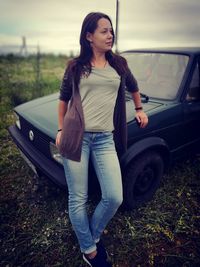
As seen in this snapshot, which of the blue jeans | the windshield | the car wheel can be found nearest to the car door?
the windshield

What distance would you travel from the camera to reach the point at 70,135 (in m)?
2.02

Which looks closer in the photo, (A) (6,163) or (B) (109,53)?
(B) (109,53)

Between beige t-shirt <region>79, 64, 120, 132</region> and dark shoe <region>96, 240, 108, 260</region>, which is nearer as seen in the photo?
beige t-shirt <region>79, 64, 120, 132</region>

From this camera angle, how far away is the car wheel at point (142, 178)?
8.87ft

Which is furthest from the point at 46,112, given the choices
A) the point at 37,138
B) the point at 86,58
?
the point at 86,58

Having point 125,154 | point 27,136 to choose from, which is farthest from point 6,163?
point 125,154

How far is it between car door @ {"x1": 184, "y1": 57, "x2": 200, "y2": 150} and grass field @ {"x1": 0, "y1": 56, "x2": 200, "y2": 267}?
2.28 feet

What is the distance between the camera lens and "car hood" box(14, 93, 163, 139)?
Result: 2.74 meters

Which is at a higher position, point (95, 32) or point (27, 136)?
point (95, 32)

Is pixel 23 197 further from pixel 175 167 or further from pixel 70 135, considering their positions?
pixel 175 167

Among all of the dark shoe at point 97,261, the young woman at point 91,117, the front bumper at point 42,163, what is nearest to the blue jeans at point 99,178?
the young woman at point 91,117

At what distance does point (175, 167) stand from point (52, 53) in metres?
19.1

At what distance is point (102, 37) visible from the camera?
204 centimetres

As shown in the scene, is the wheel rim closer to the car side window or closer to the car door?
the car door
